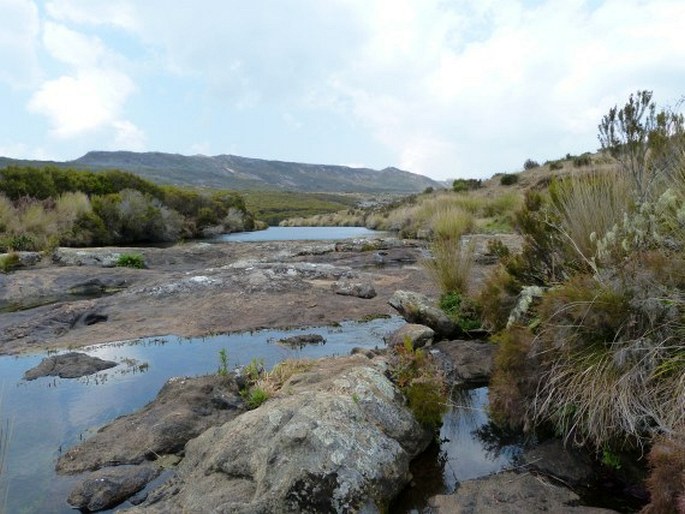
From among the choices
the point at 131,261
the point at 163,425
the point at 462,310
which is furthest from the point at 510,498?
the point at 131,261

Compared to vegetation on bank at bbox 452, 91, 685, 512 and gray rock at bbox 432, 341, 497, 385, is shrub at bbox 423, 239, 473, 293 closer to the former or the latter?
gray rock at bbox 432, 341, 497, 385

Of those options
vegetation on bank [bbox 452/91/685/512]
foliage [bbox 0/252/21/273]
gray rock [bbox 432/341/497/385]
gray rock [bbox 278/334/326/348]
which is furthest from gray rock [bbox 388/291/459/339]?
foliage [bbox 0/252/21/273]

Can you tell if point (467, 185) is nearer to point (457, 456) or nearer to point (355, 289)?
point (355, 289)

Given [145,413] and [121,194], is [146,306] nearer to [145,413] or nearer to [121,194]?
[145,413]

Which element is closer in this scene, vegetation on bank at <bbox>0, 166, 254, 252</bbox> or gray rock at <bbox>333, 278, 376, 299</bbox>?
gray rock at <bbox>333, 278, 376, 299</bbox>

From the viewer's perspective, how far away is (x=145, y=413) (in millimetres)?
5535

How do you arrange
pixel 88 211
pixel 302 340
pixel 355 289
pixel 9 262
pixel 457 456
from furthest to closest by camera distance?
pixel 88 211, pixel 9 262, pixel 355 289, pixel 302 340, pixel 457 456

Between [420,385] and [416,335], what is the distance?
2392 millimetres

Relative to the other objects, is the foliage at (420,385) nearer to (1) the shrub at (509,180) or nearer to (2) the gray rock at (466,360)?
(2) the gray rock at (466,360)

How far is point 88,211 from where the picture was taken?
28.0 m

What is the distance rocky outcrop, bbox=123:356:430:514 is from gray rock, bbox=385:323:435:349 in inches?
101

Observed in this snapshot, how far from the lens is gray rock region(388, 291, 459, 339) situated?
8.09m

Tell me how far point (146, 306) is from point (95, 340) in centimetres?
219

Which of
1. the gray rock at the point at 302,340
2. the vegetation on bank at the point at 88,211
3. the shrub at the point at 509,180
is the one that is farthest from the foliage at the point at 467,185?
the gray rock at the point at 302,340
